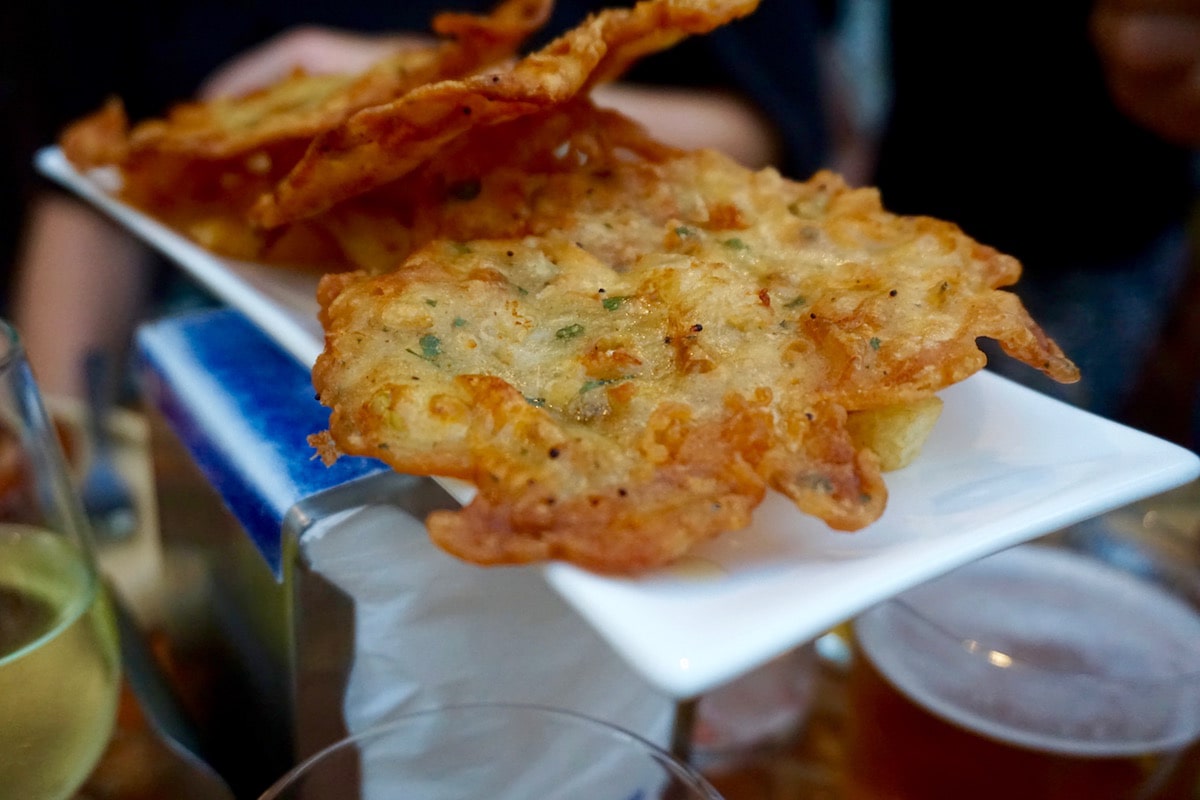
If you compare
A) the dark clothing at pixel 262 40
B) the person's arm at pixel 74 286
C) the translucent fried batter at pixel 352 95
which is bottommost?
the person's arm at pixel 74 286

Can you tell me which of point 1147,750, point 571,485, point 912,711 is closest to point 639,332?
point 571,485

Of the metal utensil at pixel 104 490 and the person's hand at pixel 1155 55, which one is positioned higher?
the person's hand at pixel 1155 55

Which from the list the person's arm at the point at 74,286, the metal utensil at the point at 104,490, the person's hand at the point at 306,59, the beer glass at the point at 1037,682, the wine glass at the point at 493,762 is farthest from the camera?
the person's arm at the point at 74,286

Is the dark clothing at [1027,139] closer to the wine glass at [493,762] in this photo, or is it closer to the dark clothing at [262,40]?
the dark clothing at [262,40]

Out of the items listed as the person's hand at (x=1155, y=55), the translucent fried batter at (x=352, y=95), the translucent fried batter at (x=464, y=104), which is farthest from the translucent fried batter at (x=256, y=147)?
the person's hand at (x=1155, y=55)

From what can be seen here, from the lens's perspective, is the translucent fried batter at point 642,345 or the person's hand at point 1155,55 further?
the person's hand at point 1155,55

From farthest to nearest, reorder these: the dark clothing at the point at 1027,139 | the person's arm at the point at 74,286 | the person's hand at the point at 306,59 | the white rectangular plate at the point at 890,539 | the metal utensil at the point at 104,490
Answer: the person's arm at the point at 74,286, the dark clothing at the point at 1027,139, the person's hand at the point at 306,59, the metal utensil at the point at 104,490, the white rectangular plate at the point at 890,539

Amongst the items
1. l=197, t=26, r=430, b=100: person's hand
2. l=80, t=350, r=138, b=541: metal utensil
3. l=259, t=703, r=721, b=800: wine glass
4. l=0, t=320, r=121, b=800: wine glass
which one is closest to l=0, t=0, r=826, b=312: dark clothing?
l=197, t=26, r=430, b=100: person's hand
